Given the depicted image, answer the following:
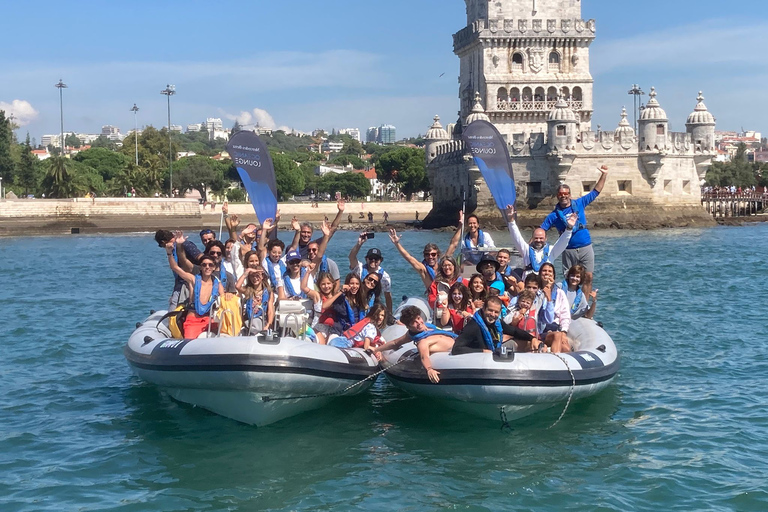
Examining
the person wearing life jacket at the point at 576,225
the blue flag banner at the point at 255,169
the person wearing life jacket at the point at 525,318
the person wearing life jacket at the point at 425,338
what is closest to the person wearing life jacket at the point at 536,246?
the person wearing life jacket at the point at 576,225

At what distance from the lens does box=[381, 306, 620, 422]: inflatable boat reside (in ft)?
34.1

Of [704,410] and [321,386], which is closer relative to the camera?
[321,386]

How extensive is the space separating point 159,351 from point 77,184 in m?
71.2

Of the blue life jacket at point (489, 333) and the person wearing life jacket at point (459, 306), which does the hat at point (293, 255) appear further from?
the blue life jacket at point (489, 333)

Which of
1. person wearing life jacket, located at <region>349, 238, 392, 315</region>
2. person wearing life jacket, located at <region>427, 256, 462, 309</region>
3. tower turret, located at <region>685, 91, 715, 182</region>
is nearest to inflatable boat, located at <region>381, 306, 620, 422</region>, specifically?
person wearing life jacket, located at <region>427, 256, 462, 309</region>

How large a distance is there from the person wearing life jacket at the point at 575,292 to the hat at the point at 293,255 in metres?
3.30

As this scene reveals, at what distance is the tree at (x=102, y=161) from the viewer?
356 ft

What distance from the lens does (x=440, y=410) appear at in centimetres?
1168

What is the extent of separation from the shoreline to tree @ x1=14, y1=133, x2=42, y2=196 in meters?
16.6

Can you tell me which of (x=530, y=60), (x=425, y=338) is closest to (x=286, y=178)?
(x=530, y=60)

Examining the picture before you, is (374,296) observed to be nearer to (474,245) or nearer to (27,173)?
(474,245)

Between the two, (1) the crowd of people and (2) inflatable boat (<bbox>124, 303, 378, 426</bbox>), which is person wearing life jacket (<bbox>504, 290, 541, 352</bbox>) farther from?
(2) inflatable boat (<bbox>124, 303, 378, 426</bbox>)

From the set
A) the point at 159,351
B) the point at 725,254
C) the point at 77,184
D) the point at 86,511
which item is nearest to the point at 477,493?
the point at 86,511

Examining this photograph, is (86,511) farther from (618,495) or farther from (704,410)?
(704,410)
